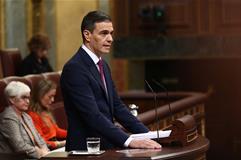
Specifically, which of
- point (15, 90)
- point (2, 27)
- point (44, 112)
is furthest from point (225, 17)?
point (15, 90)

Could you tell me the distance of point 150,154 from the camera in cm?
321

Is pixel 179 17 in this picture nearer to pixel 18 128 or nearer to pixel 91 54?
pixel 18 128

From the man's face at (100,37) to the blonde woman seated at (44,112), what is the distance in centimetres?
170

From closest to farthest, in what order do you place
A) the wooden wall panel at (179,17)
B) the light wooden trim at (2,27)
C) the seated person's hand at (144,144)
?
1. the seated person's hand at (144,144)
2. the light wooden trim at (2,27)
3. the wooden wall panel at (179,17)

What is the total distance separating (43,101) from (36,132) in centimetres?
43

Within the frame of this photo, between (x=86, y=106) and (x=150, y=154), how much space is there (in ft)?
1.28

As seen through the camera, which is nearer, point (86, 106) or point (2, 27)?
point (86, 106)

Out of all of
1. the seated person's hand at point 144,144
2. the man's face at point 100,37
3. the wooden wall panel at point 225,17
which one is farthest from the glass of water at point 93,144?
the wooden wall panel at point 225,17

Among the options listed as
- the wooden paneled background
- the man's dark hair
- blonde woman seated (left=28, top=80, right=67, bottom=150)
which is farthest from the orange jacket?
the wooden paneled background

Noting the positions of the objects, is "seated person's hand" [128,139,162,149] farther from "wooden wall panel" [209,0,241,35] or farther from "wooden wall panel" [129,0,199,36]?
"wooden wall panel" [129,0,199,36]

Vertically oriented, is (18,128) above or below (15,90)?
below

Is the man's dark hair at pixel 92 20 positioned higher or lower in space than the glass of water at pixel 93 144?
higher

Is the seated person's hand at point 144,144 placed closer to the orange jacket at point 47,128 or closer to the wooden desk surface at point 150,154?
the wooden desk surface at point 150,154

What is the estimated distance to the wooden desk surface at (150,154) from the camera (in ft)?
10.4
